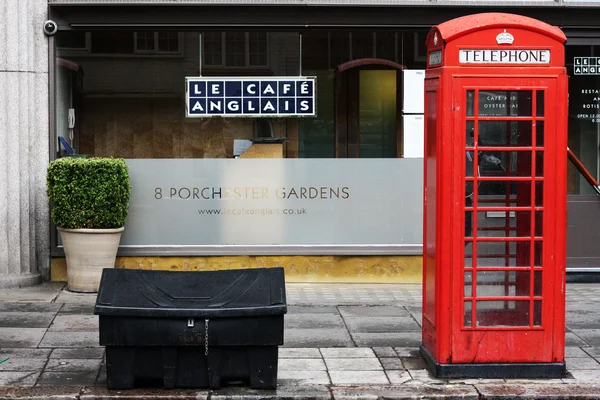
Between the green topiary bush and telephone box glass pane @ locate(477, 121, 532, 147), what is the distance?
4858 mm

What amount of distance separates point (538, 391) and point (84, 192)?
5601mm

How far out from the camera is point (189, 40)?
11703 millimetres

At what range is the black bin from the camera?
7.06 metres

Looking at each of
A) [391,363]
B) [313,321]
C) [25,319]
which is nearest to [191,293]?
[391,363]

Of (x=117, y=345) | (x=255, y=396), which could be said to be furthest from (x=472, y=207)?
(x=117, y=345)

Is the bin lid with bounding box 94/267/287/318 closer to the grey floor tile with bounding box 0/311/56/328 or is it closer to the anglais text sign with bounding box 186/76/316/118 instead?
the grey floor tile with bounding box 0/311/56/328

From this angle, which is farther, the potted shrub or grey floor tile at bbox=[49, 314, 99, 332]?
the potted shrub

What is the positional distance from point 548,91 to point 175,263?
223 inches

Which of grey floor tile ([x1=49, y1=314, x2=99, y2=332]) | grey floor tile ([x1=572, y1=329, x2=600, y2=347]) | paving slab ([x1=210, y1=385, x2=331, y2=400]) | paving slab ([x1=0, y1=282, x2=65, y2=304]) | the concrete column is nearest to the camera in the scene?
paving slab ([x1=210, y1=385, x2=331, y2=400])

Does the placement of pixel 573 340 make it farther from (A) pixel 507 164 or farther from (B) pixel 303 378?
(B) pixel 303 378

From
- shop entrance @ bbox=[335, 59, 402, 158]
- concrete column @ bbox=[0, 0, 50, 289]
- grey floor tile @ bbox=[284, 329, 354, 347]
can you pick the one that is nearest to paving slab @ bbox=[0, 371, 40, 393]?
grey floor tile @ bbox=[284, 329, 354, 347]

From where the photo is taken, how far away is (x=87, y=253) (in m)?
11.0

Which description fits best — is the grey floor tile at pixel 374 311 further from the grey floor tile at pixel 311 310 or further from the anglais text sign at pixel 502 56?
the anglais text sign at pixel 502 56

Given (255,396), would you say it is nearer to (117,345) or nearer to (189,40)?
(117,345)
